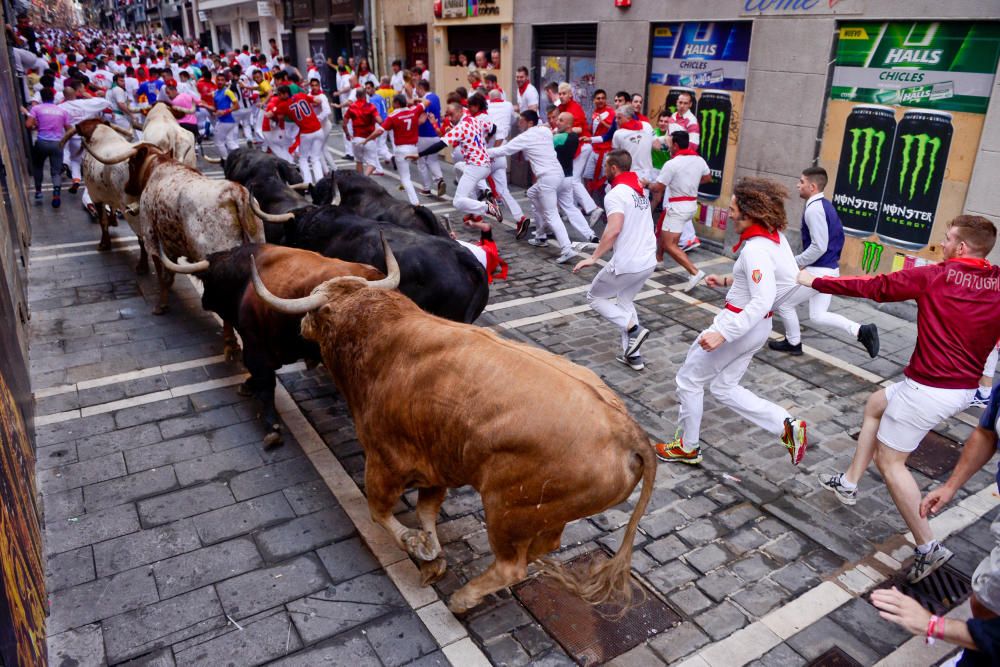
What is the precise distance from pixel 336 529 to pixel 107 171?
724 centimetres

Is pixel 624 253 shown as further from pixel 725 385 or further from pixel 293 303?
pixel 293 303

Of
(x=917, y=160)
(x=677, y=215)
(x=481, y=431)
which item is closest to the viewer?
(x=481, y=431)

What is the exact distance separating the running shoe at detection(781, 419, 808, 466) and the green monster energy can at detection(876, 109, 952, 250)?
4.66 meters

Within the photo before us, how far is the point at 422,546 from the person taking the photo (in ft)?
14.2

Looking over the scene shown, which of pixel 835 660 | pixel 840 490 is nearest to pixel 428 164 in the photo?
pixel 840 490

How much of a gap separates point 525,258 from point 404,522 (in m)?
6.35

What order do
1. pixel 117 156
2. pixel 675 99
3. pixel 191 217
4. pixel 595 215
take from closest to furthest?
pixel 191 217, pixel 117 156, pixel 675 99, pixel 595 215

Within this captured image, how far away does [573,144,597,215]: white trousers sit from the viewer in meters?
11.8

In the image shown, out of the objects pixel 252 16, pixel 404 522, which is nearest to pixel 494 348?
pixel 404 522

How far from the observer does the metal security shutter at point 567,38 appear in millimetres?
13278

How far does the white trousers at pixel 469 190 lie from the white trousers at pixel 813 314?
519 cm

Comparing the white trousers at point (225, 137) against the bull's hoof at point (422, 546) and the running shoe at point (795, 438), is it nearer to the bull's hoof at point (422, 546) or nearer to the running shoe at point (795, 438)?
the bull's hoof at point (422, 546)

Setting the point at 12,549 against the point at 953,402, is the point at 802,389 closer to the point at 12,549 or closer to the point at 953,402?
the point at 953,402

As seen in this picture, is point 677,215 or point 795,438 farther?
point 677,215
